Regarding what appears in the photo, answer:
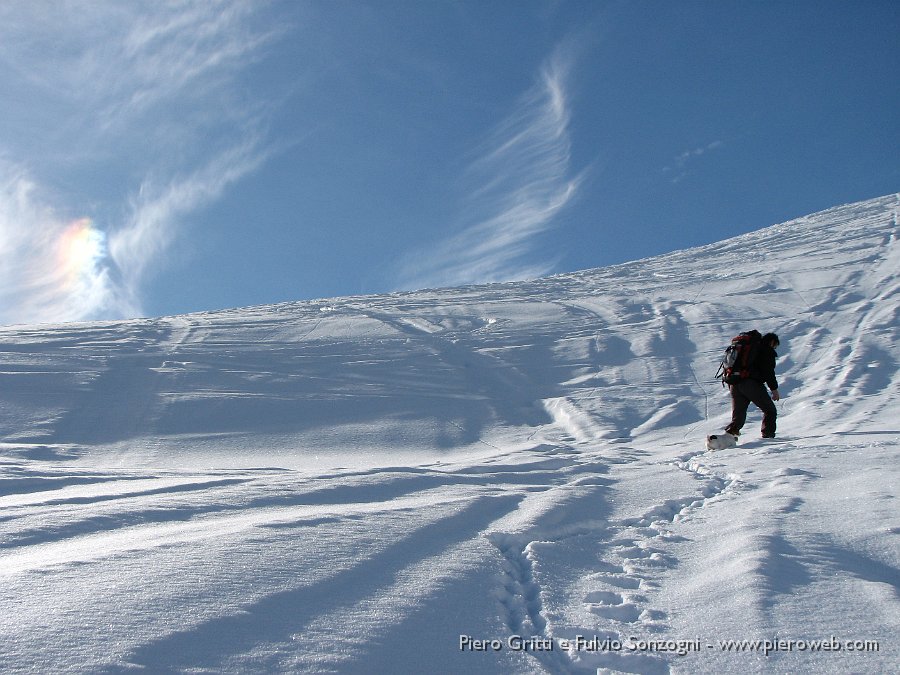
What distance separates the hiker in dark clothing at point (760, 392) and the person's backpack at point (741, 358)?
4cm

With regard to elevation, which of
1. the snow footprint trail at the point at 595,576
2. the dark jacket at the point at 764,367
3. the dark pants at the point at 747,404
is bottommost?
the snow footprint trail at the point at 595,576

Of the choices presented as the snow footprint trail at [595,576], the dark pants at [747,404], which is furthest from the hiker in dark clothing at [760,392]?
the snow footprint trail at [595,576]

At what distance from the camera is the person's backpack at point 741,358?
7391 millimetres

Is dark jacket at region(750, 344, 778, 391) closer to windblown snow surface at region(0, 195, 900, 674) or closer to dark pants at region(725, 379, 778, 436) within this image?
dark pants at region(725, 379, 778, 436)

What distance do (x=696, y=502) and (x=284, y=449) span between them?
4.94 meters

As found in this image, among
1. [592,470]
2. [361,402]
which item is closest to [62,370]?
[361,402]

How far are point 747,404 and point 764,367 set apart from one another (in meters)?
0.47

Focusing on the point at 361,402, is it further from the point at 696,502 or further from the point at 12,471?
the point at 696,502

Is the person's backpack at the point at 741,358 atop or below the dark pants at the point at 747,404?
atop

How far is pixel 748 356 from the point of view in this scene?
7418 mm

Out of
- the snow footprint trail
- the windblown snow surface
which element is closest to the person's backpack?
the windblown snow surface

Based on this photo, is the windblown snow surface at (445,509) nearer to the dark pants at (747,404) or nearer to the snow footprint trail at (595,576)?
the snow footprint trail at (595,576)

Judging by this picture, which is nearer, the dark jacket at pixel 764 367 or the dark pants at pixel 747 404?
the dark pants at pixel 747 404

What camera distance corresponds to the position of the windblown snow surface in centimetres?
239
